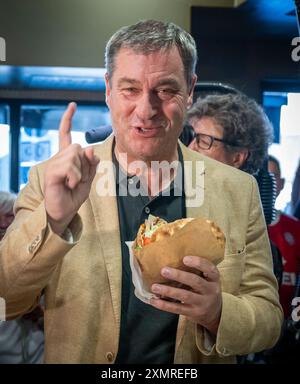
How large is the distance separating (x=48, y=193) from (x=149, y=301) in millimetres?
323

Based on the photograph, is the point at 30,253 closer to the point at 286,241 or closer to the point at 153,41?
the point at 153,41

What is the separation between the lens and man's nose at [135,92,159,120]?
3.77 feet

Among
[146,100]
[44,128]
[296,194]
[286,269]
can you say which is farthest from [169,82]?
[286,269]

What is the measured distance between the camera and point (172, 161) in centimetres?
123

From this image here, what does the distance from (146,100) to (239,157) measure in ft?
0.99

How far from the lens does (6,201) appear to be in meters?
1.27

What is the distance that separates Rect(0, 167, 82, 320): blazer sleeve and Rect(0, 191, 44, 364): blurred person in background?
167 mm

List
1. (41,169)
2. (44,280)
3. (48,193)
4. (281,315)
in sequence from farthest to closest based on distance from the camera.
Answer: (281,315) < (41,169) < (44,280) < (48,193)

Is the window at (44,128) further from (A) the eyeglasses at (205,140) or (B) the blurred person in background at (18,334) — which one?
(A) the eyeglasses at (205,140)

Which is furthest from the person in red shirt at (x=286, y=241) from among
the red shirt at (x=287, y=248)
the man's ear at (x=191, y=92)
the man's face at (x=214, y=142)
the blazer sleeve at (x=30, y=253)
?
the blazer sleeve at (x=30, y=253)

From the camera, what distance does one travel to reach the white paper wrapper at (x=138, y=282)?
110 centimetres
